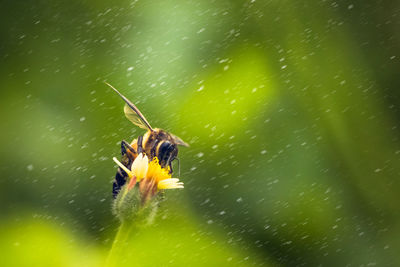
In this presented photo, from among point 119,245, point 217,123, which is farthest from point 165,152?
point 217,123

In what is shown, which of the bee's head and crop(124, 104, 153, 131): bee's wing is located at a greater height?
crop(124, 104, 153, 131): bee's wing

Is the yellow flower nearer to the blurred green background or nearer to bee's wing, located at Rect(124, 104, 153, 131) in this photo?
bee's wing, located at Rect(124, 104, 153, 131)

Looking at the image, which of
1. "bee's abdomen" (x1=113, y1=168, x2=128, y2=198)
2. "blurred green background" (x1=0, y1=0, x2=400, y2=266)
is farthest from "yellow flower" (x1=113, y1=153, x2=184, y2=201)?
"blurred green background" (x1=0, y1=0, x2=400, y2=266)

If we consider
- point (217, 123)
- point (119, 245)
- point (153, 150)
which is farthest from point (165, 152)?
point (217, 123)

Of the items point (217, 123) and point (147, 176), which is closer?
point (147, 176)

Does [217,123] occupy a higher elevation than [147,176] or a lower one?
lower

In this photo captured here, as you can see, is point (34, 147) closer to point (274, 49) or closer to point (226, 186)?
point (226, 186)

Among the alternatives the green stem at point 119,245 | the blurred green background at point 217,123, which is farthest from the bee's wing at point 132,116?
the blurred green background at point 217,123

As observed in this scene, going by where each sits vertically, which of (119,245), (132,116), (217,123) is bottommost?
(217,123)

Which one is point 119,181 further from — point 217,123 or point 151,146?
point 217,123
